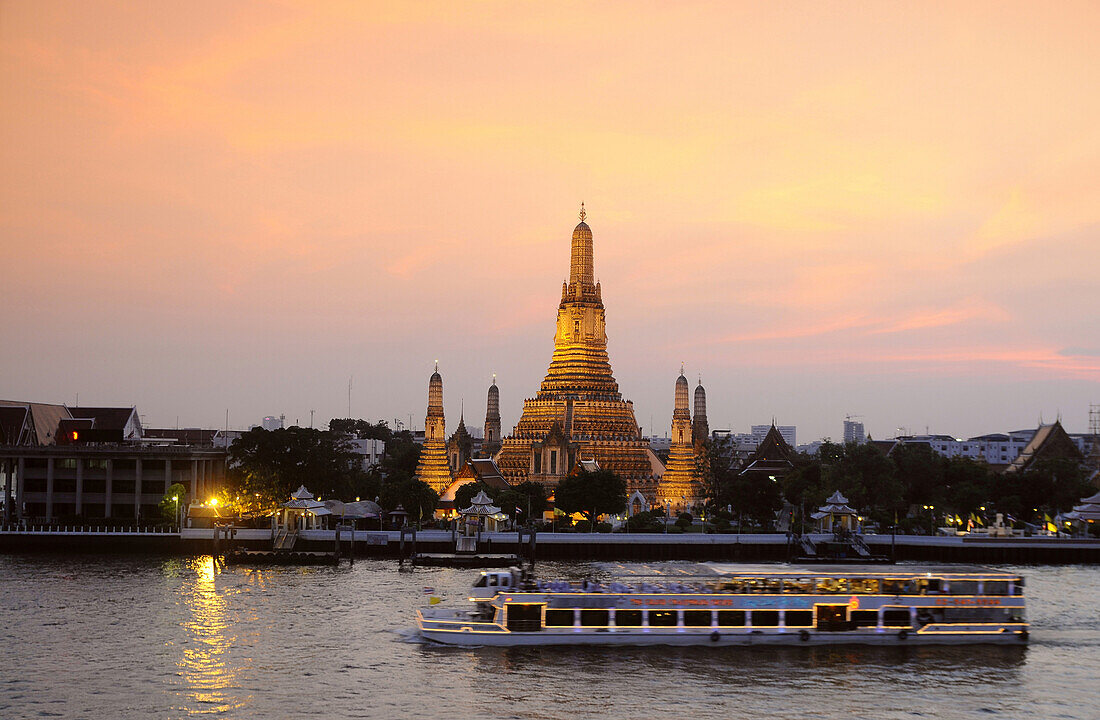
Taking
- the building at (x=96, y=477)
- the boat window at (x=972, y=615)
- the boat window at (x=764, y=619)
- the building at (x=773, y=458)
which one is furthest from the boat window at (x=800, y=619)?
the building at (x=773, y=458)

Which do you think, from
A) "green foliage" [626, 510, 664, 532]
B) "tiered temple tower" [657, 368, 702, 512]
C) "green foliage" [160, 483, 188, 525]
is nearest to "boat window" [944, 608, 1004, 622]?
"green foliage" [626, 510, 664, 532]

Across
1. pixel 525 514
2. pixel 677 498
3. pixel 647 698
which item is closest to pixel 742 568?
pixel 647 698

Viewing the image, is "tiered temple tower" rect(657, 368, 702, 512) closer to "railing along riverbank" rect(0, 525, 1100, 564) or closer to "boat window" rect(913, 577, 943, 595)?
"railing along riverbank" rect(0, 525, 1100, 564)

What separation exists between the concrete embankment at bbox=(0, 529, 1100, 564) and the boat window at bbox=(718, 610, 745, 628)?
38.9 m

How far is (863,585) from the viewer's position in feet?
200

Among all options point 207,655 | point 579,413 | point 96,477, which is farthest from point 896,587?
point 579,413

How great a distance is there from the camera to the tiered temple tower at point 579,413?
148 m

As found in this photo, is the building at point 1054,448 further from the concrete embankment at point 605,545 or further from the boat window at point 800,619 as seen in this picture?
the boat window at point 800,619

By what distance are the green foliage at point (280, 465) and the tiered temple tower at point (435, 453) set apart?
1286 inches

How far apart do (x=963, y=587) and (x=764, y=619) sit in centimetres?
1041

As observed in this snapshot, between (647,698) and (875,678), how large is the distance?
429 inches

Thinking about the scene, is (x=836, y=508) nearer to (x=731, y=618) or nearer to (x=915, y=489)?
(x=915, y=489)

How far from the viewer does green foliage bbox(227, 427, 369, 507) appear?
11075cm

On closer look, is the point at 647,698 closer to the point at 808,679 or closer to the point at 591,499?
the point at 808,679
